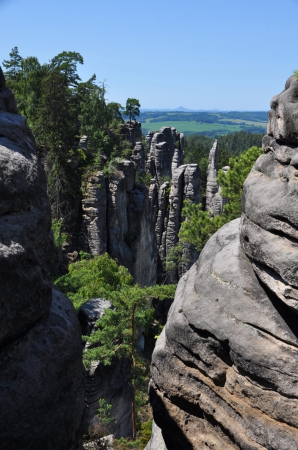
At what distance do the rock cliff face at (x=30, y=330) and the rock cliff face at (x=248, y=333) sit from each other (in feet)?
9.39

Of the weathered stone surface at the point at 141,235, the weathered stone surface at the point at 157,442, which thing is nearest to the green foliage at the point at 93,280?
the weathered stone surface at the point at 157,442

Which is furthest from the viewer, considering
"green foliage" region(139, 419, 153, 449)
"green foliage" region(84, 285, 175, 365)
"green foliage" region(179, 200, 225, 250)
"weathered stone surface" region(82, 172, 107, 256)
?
"weathered stone surface" region(82, 172, 107, 256)

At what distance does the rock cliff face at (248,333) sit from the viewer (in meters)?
7.52

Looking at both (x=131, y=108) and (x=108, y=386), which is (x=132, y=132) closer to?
(x=131, y=108)

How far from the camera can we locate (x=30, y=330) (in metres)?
6.55

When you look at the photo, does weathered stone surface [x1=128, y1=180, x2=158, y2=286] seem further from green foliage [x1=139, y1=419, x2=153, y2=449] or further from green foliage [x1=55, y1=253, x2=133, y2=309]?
green foliage [x1=139, y1=419, x2=153, y2=449]

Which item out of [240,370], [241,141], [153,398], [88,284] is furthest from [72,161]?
[241,141]

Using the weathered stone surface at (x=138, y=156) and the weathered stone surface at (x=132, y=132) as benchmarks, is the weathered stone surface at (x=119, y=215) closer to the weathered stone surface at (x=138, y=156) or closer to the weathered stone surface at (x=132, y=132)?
the weathered stone surface at (x=132, y=132)

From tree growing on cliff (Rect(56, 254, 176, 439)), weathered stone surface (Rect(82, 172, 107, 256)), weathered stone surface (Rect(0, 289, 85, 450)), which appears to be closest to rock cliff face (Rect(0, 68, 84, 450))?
weathered stone surface (Rect(0, 289, 85, 450))

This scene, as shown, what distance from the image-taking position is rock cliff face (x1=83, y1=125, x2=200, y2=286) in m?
28.8

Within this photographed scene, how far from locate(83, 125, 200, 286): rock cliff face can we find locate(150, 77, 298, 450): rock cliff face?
63.5 ft

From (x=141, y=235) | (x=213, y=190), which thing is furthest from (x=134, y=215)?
(x=213, y=190)

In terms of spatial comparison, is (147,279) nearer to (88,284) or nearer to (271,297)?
(88,284)

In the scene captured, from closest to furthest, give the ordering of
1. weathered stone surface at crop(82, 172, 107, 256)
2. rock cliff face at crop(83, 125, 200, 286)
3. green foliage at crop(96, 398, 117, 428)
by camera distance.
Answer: green foliage at crop(96, 398, 117, 428), weathered stone surface at crop(82, 172, 107, 256), rock cliff face at crop(83, 125, 200, 286)
